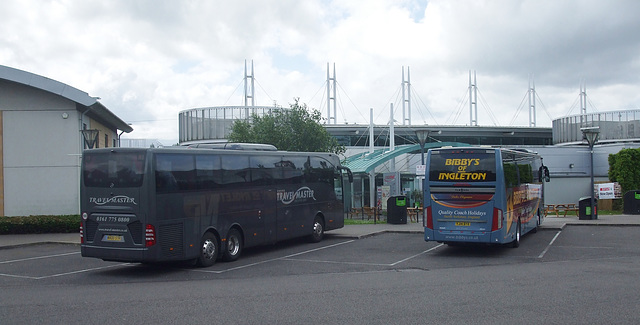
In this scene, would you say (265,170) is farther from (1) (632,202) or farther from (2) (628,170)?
(2) (628,170)

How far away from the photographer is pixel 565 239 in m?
19.8

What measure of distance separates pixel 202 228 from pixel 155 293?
12.3ft

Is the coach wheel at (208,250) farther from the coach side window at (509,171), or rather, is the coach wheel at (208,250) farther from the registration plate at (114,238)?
the coach side window at (509,171)

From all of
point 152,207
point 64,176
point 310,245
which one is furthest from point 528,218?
point 64,176

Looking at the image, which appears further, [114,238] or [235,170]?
[235,170]

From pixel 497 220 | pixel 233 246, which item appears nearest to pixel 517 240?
pixel 497 220

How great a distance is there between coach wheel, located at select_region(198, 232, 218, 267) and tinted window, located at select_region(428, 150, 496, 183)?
6.10m

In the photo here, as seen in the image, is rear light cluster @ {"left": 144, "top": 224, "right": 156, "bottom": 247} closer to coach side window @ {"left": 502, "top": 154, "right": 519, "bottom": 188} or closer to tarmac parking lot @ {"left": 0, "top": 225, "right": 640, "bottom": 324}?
tarmac parking lot @ {"left": 0, "top": 225, "right": 640, "bottom": 324}

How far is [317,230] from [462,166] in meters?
5.90

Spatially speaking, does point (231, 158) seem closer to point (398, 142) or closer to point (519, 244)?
point (519, 244)

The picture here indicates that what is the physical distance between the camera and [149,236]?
13078mm

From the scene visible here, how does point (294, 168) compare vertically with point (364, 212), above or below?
above

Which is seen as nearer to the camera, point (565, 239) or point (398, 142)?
point (565, 239)

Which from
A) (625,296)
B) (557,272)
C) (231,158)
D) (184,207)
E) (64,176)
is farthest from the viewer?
(64,176)
